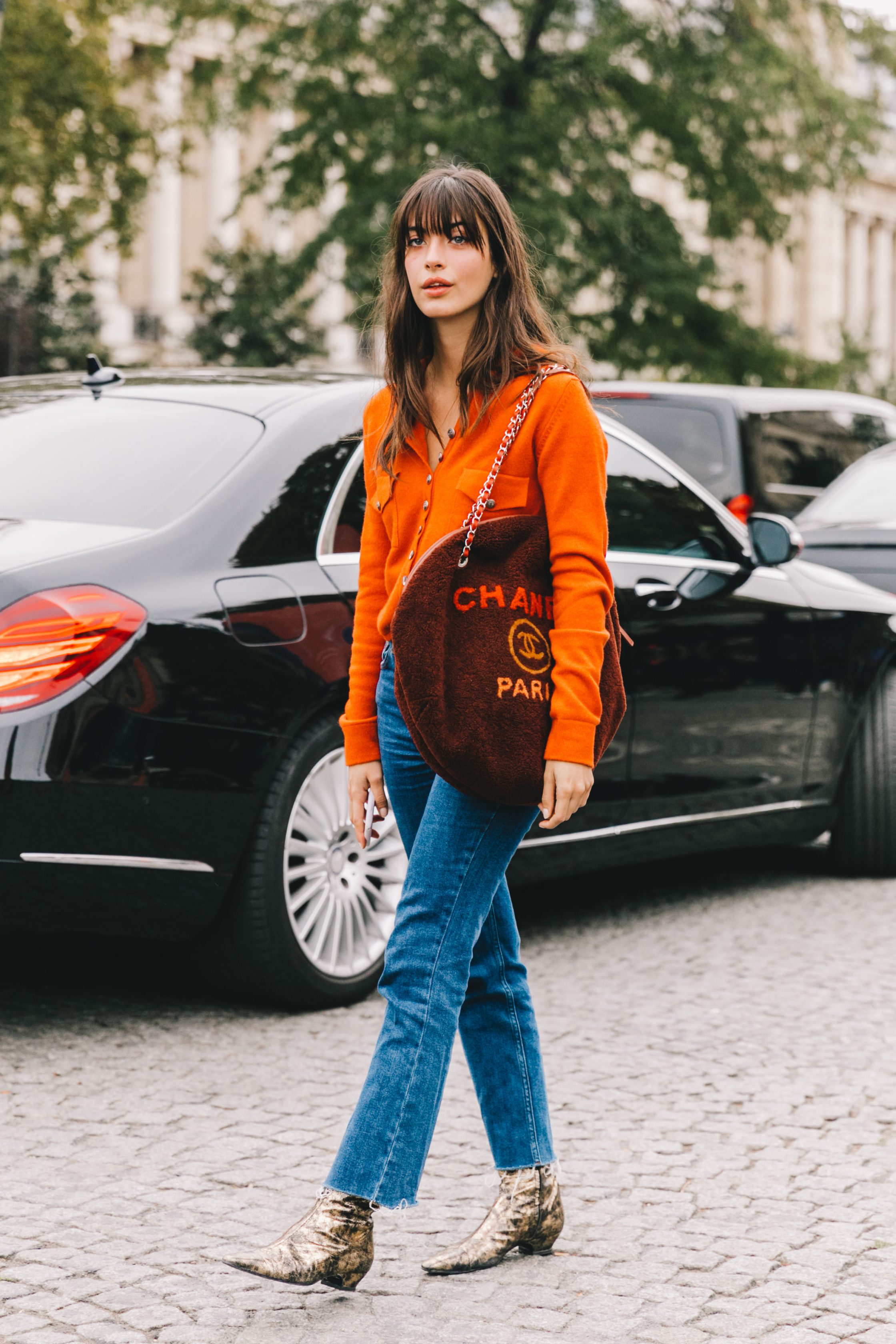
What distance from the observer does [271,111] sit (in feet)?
81.6

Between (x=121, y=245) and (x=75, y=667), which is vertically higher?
(x=121, y=245)

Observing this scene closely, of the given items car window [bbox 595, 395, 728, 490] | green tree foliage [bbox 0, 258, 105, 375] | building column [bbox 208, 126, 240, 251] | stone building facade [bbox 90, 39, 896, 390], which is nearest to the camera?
car window [bbox 595, 395, 728, 490]

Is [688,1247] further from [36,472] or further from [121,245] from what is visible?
[121,245]

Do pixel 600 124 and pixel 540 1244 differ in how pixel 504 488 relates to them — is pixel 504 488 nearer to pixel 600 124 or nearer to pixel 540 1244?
pixel 540 1244

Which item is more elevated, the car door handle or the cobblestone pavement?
the car door handle

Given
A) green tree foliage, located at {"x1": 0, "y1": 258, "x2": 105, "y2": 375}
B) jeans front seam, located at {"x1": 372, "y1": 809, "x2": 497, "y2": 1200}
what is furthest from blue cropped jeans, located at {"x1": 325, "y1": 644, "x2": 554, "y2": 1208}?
green tree foliage, located at {"x1": 0, "y1": 258, "x2": 105, "y2": 375}

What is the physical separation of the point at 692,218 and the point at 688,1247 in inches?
963

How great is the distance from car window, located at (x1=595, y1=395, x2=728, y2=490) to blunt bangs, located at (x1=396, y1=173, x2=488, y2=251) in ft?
24.8

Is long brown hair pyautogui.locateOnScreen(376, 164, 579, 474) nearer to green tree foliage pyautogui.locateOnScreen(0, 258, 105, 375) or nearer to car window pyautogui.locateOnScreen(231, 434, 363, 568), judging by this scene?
car window pyautogui.locateOnScreen(231, 434, 363, 568)

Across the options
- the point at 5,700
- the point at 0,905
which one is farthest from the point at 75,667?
the point at 0,905

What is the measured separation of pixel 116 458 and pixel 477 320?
191 centimetres

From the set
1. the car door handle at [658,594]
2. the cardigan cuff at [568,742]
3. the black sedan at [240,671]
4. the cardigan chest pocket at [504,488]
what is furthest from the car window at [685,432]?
the cardigan cuff at [568,742]

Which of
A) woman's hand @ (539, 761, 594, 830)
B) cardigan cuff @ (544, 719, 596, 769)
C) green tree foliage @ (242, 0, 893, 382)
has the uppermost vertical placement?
green tree foliage @ (242, 0, 893, 382)

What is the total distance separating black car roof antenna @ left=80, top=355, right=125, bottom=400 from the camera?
5215 millimetres
